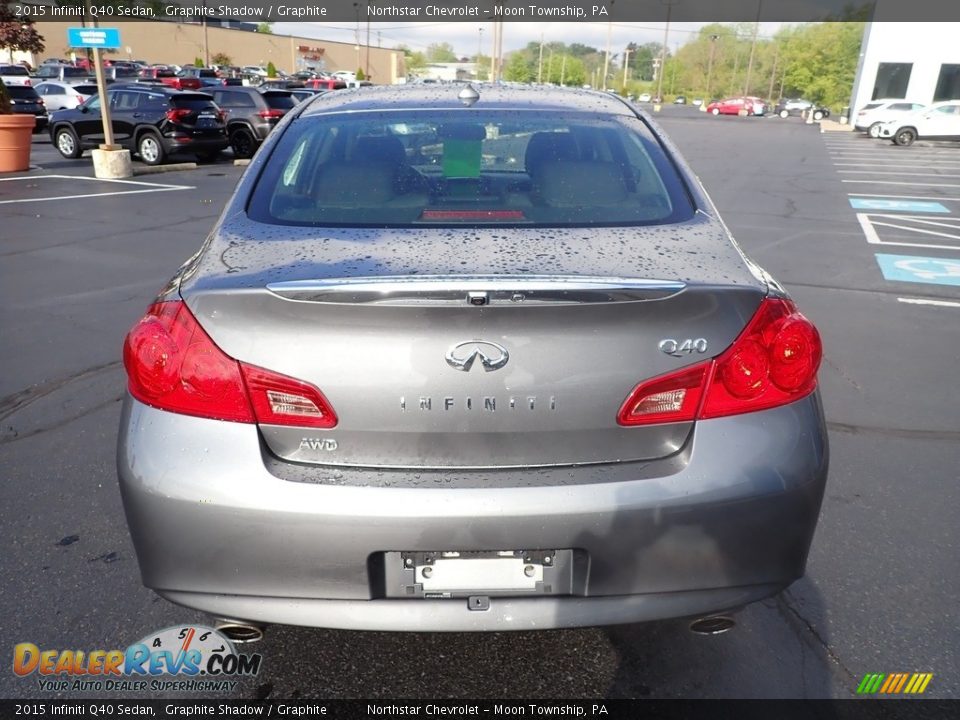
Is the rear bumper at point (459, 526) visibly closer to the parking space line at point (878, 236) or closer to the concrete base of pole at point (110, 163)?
the parking space line at point (878, 236)

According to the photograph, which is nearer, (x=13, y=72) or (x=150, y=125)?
(x=150, y=125)

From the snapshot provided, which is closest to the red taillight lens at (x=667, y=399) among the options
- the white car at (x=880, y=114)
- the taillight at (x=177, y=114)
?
the taillight at (x=177, y=114)

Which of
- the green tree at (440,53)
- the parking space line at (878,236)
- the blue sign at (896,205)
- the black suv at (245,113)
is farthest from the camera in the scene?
the green tree at (440,53)

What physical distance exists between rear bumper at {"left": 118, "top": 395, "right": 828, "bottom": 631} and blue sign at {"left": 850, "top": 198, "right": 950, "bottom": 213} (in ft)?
42.6

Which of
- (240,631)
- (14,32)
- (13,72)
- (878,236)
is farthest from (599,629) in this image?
(13,72)

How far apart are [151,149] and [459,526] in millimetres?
17570

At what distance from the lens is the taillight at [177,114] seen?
1661 centimetres

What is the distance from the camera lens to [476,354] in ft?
5.99

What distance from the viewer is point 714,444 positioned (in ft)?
6.28

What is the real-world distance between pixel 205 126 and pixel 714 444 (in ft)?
57.9

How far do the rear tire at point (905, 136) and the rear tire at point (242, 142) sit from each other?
25.9 m

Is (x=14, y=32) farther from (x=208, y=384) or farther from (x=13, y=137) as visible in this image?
(x=208, y=384)

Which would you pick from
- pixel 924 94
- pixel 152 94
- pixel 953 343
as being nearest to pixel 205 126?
pixel 152 94

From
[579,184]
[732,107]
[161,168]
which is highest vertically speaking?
[579,184]
